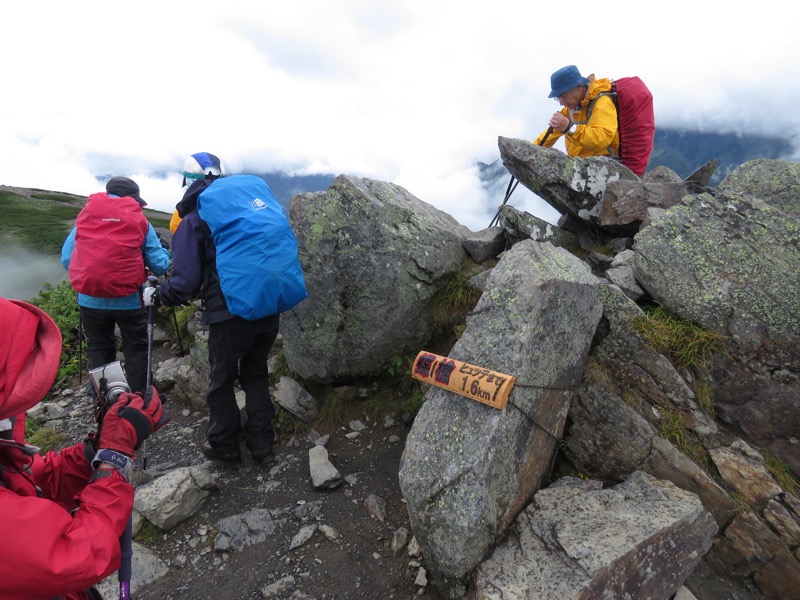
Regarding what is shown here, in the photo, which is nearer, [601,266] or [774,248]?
[774,248]

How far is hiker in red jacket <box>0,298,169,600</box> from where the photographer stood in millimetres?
2506

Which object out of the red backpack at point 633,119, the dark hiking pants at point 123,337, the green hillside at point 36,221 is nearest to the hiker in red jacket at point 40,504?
the dark hiking pants at point 123,337

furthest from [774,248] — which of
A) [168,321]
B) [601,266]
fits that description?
[168,321]

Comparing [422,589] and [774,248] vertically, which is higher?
[774,248]

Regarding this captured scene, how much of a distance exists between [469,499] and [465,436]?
24.0 inches

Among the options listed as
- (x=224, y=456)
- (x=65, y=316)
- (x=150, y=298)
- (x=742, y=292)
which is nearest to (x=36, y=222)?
(x=65, y=316)

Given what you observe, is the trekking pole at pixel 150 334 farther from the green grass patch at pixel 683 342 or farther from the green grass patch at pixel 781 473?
the green grass patch at pixel 781 473

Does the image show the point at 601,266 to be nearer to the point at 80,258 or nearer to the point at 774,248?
the point at 774,248

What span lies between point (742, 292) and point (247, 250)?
21.8 ft

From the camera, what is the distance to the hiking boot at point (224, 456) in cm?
685

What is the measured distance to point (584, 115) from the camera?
9.12 m

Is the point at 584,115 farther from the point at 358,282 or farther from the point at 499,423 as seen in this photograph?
the point at 499,423

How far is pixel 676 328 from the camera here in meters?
5.97

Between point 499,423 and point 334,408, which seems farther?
point 334,408
